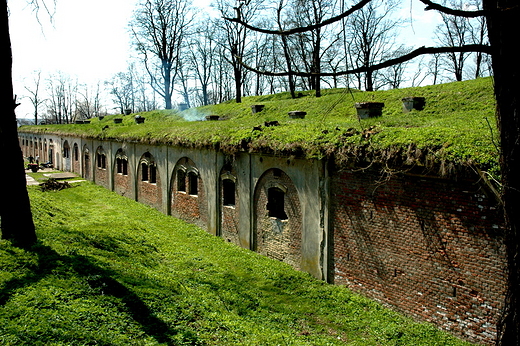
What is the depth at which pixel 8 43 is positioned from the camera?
25.7ft

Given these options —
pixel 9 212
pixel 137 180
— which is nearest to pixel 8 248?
pixel 9 212

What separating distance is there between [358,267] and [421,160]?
299 centimetres

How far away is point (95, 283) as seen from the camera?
7.18 metres

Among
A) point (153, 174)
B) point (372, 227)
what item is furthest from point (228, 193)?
point (153, 174)

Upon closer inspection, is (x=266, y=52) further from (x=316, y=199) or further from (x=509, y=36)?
(x=509, y=36)

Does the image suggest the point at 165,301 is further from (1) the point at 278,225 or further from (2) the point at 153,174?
(2) the point at 153,174

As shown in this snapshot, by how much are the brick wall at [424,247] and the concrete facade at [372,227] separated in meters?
0.02

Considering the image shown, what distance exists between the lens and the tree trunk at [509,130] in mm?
3348

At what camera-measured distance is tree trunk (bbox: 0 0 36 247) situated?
7.79 meters

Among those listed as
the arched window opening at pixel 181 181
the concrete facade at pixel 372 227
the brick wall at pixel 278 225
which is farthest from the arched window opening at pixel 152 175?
the brick wall at pixel 278 225

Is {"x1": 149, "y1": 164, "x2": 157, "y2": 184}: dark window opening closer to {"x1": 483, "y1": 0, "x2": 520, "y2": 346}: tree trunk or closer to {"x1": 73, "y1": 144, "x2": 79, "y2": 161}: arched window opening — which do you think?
{"x1": 73, "y1": 144, "x2": 79, "y2": 161}: arched window opening

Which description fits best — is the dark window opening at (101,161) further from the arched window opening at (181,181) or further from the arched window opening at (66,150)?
the arched window opening at (181,181)

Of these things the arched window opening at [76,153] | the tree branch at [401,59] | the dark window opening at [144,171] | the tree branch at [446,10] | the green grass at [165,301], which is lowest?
the green grass at [165,301]

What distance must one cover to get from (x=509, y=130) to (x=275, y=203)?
8641mm
